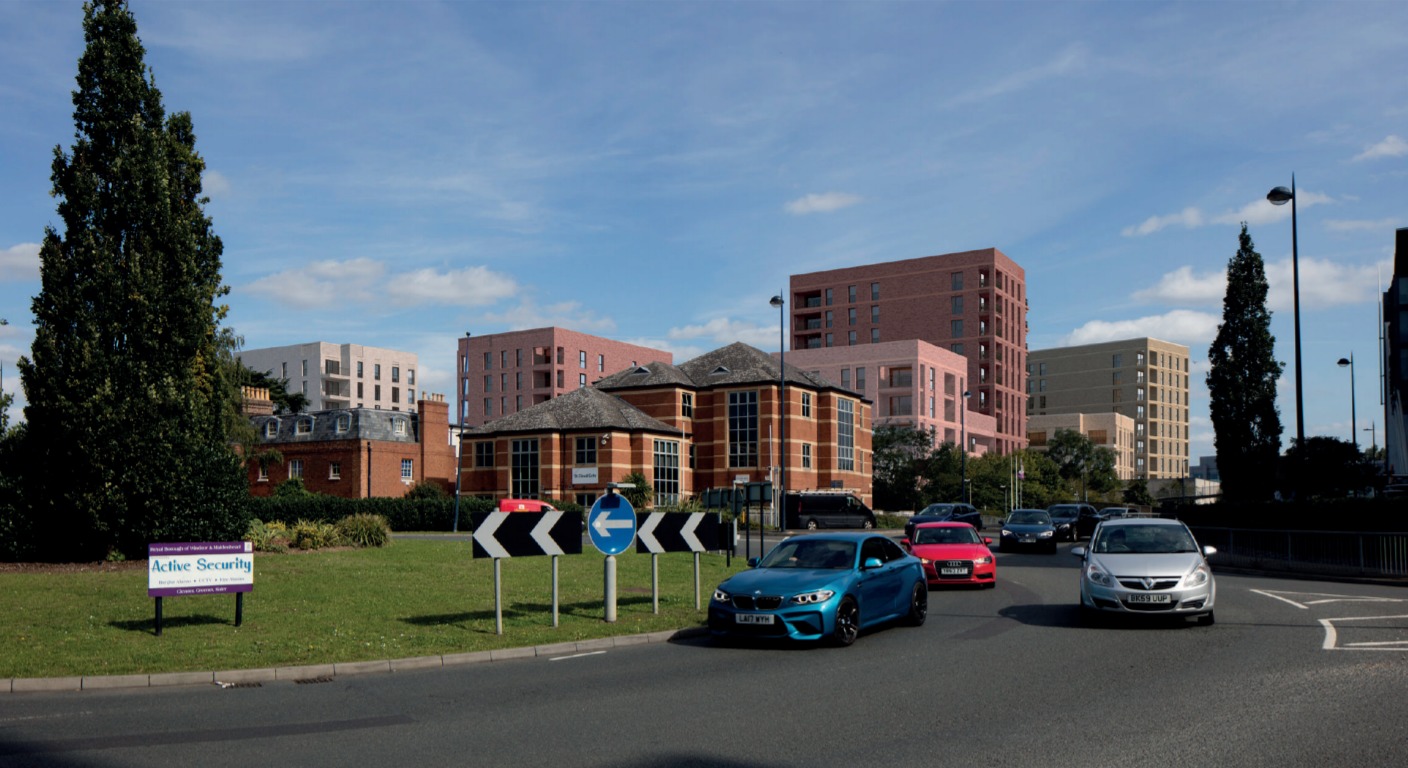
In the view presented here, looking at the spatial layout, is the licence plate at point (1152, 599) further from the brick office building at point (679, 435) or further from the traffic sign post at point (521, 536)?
the brick office building at point (679, 435)

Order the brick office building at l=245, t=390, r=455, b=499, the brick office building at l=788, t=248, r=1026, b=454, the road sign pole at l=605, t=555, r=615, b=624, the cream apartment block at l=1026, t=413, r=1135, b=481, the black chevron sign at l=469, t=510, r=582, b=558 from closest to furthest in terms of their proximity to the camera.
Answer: the black chevron sign at l=469, t=510, r=582, b=558
the road sign pole at l=605, t=555, r=615, b=624
the brick office building at l=245, t=390, r=455, b=499
the brick office building at l=788, t=248, r=1026, b=454
the cream apartment block at l=1026, t=413, r=1135, b=481

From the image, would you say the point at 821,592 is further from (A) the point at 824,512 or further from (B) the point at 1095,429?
(B) the point at 1095,429

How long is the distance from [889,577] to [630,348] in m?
109

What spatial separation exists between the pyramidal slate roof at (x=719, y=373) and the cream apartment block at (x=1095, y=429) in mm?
75179

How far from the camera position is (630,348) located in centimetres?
12300

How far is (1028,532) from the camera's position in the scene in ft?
114

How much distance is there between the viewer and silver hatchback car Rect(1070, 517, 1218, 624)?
14.3m

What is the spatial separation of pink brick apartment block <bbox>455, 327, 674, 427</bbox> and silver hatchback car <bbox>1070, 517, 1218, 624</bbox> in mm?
95284

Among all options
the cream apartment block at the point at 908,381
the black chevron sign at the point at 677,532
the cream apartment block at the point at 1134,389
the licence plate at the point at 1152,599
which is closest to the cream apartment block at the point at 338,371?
the cream apartment block at the point at 908,381

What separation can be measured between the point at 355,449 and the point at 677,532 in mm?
56099

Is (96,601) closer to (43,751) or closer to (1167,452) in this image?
(43,751)

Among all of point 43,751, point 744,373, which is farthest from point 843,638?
point 744,373

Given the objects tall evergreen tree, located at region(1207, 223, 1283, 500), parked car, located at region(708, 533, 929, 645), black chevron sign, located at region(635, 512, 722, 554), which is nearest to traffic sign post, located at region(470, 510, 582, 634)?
black chevron sign, located at region(635, 512, 722, 554)

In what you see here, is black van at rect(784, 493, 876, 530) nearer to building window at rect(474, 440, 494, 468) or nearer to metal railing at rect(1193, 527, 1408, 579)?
building window at rect(474, 440, 494, 468)
